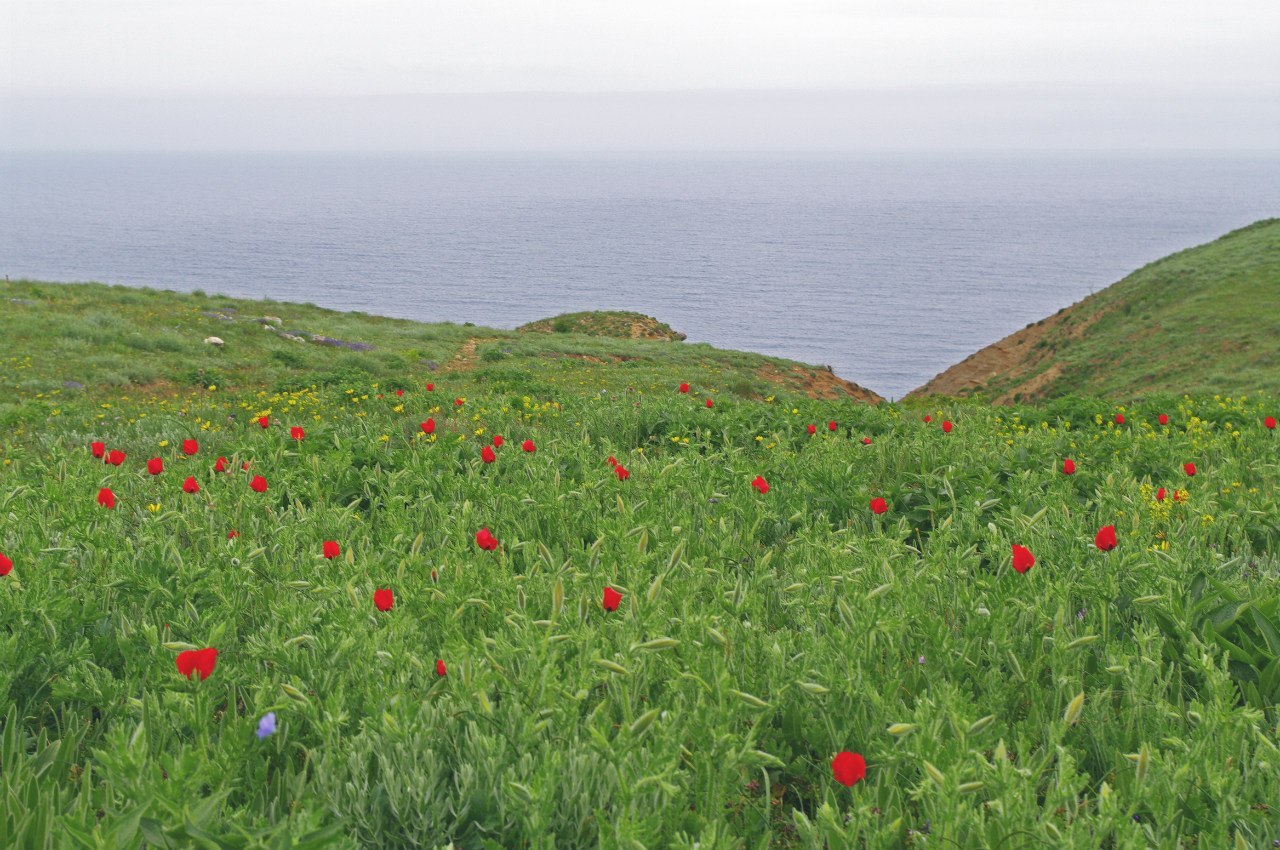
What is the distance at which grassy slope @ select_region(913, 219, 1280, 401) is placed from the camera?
32.7 m

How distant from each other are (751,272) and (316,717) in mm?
128693

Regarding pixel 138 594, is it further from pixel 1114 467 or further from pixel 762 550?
pixel 1114 467

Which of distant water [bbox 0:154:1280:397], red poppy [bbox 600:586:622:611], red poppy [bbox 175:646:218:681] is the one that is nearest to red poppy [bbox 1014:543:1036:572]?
red poppy [bbox 600:586:622:611]

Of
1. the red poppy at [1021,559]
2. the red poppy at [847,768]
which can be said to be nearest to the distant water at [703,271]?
the red poppy at [1021,559]

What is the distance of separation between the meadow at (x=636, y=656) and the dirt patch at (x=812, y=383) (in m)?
24.0

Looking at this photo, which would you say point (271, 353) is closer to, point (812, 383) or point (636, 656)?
point (812, 383)

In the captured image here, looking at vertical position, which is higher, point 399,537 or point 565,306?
point 399,537

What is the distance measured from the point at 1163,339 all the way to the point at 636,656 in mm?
42570

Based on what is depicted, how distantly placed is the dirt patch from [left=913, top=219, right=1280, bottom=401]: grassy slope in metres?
8.40

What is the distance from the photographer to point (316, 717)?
253 cm

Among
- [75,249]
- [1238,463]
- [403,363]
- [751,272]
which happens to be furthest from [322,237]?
[1238,463]

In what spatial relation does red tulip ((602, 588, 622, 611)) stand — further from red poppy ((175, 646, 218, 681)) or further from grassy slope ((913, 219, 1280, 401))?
grassy slope ((913, 219, 1280, 401))

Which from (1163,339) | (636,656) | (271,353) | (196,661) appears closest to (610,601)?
(636,656)

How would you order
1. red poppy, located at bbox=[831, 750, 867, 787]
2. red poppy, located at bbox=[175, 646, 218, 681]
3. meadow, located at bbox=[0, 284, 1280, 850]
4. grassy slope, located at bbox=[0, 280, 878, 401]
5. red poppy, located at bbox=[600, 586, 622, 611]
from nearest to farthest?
1. red poppy, located at bbox=[831, 750, 867, 787]
2. meadow, located at bbox=[0, 284, 1280, 850]
3. red poppy, located at bbox=[175, 646, 218, 681]
4. red poppy, located at bbox=[600, 586, 622, 611]
5. grassy slope, located at bbox=[0, 280, 878, 401]
